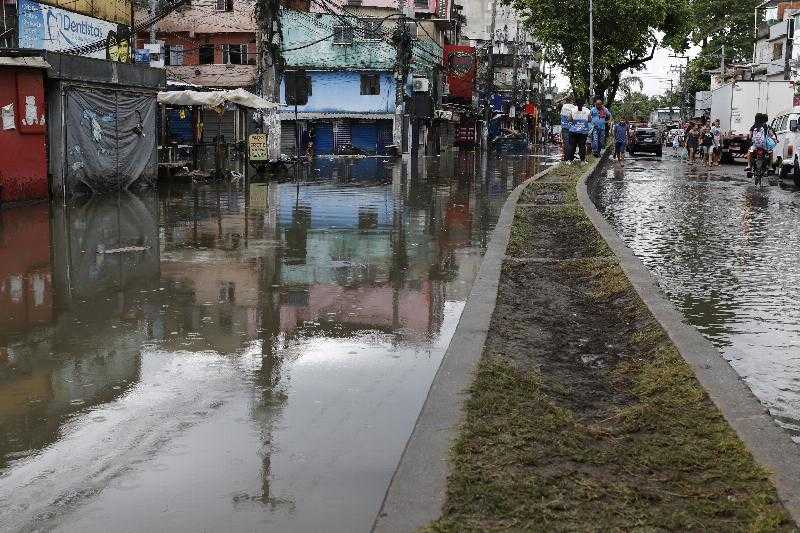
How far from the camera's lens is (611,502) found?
366 cm

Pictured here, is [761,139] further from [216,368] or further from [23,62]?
[216,368]

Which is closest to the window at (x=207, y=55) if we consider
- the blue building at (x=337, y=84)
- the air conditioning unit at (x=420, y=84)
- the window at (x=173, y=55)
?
the window at (x=173, y=55)

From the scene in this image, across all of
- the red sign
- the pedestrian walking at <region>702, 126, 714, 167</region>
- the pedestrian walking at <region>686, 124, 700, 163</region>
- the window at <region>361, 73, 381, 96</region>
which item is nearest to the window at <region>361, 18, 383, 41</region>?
the window at <region>361, 73, 381, 96</region>

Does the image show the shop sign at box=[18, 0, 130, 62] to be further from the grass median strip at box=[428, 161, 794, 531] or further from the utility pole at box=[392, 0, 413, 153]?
the grass median strip at box=[428, 161, 794, 531]

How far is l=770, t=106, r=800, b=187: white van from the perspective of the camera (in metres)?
23.4

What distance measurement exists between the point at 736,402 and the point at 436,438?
163 cm

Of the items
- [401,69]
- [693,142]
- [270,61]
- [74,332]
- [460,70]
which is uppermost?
[460,70]

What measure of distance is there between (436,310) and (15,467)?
13.5 ft

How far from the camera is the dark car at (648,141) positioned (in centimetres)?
4309

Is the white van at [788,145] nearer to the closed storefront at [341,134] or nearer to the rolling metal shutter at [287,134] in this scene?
the closed storefront at [341,134]

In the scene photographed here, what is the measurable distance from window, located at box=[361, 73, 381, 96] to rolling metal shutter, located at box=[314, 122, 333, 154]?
283 cm

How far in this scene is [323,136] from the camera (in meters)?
55.6

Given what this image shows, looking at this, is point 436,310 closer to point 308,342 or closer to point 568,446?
point 308,342

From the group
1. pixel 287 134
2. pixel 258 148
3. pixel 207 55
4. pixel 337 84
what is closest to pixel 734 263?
pixel 258 148
